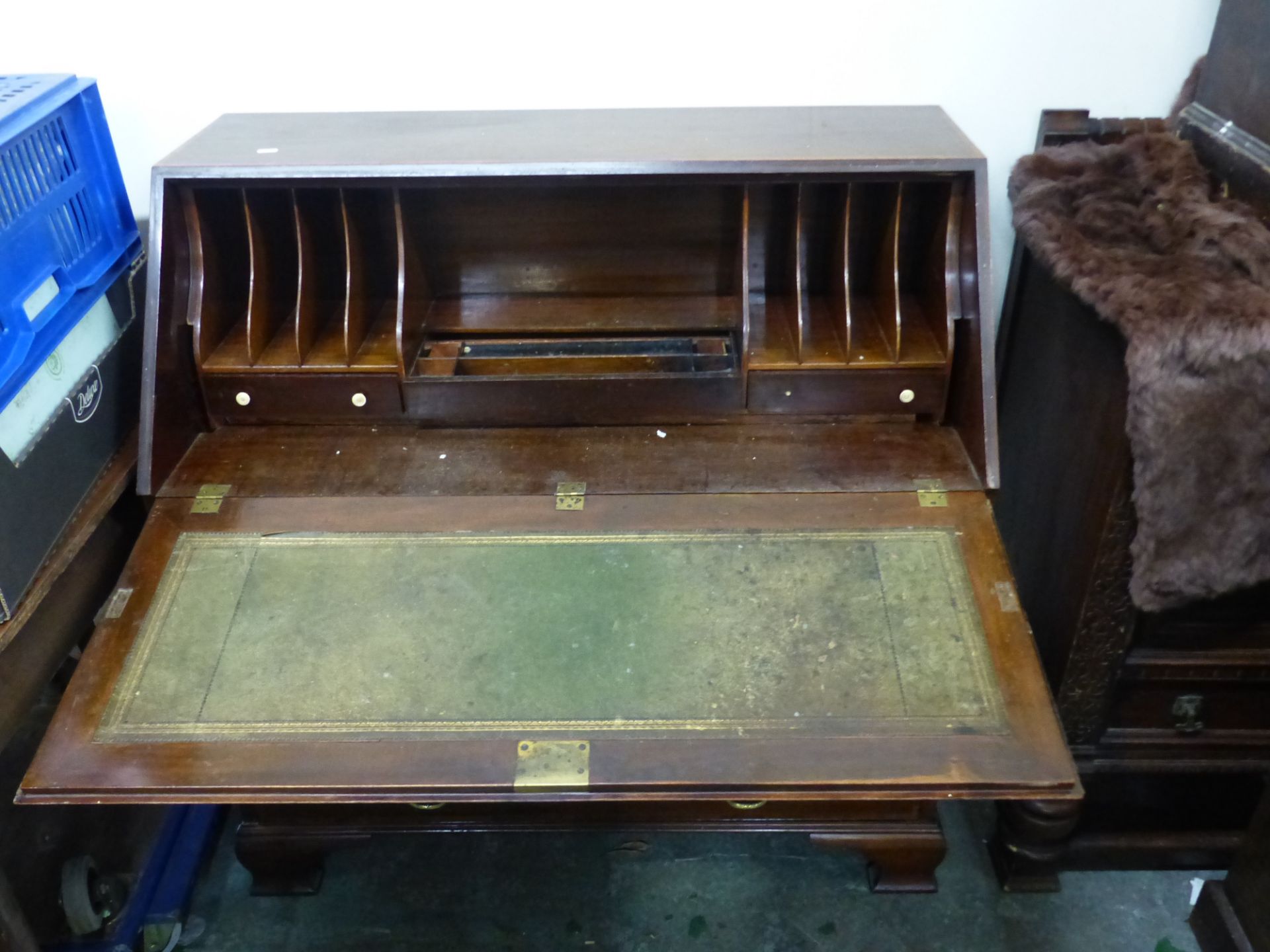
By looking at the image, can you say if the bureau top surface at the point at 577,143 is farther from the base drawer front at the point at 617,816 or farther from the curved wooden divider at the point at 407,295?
the base drawer front at the point at 617,816

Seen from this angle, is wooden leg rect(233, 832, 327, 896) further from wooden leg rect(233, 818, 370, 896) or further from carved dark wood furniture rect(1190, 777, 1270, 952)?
carved dark wood furniture rect(1190, 777, 1270, 952)

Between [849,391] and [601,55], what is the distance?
0.67 metres

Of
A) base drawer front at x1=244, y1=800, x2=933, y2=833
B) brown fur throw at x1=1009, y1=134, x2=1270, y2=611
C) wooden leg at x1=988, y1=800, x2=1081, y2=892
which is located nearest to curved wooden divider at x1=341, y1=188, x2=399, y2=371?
base drawer front at x1=244, y1=800, x2=933, y2=833

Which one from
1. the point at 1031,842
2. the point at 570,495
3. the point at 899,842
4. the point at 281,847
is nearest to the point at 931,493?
the point at 570,495

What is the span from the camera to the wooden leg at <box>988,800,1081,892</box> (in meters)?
1.57

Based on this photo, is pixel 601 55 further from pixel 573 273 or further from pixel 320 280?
→ pixel 320 280

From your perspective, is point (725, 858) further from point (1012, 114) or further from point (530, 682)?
point (1012, 114)

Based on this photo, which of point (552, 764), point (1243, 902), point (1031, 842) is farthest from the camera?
point (1031, 842)

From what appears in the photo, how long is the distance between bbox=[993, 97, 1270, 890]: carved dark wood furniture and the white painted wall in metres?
0.10

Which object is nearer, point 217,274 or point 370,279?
point 217,274

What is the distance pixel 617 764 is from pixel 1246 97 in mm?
1282

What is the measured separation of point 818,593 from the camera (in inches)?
45.6

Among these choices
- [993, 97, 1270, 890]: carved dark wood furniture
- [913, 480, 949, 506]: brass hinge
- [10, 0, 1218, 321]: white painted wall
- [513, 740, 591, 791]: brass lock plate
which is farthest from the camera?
[10, 0, 1218, 321]: white painted wall

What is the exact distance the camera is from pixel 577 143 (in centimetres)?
133
